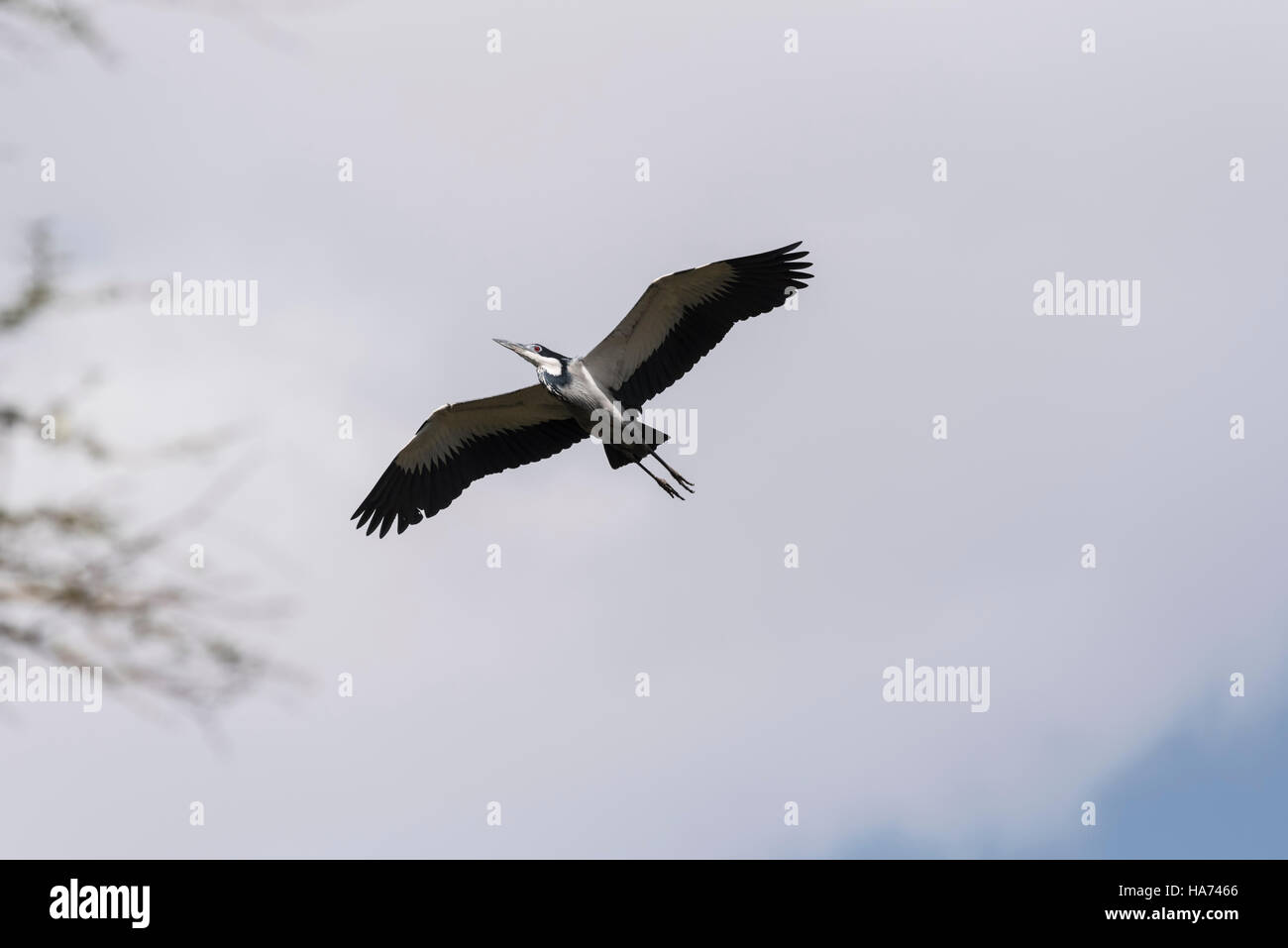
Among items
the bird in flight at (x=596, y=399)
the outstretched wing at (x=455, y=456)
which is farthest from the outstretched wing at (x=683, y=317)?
the outstretched wing at (x=455, y=456)

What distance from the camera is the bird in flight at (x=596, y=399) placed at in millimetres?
13023

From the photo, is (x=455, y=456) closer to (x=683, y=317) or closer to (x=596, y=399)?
(x=596, y=399)

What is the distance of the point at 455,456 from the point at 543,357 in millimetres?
1662

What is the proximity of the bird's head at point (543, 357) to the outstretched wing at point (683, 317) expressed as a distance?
0.96ft

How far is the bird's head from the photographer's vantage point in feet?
43.7

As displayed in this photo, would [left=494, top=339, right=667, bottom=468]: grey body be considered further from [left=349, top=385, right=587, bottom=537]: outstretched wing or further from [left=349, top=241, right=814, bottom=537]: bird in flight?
[left=349, top=385, right=587, bottom=537]: outstretched wing

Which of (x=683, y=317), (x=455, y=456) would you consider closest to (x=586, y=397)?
(x=683, y=317)

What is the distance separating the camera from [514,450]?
14.3 meters

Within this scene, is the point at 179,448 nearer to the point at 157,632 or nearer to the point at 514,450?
the point at 157,632

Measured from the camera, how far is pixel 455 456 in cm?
1438

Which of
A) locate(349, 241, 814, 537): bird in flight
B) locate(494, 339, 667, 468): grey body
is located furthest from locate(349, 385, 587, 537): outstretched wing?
locate(494, 339, 667, 468): grey body

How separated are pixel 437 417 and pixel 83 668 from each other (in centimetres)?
1130
